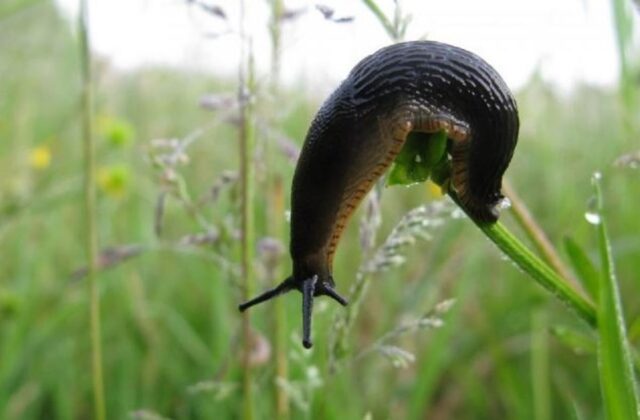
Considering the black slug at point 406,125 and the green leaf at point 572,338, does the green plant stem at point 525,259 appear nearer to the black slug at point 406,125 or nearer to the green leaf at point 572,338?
the black slug at point 406,125

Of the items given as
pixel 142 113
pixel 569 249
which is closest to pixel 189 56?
pixel 142 113

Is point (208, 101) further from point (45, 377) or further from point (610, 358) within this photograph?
point (45, 377)

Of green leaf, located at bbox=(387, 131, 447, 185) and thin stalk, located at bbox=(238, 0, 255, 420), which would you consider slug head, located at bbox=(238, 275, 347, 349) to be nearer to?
green leaf, located at bbox=(387, 131, 447, 185)

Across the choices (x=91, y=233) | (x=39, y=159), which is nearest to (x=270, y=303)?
(x=91, y=233)

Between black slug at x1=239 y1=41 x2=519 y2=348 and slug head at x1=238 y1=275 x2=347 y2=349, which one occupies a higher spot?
black slug at x1=239 y1=41 x2=519 y2=348

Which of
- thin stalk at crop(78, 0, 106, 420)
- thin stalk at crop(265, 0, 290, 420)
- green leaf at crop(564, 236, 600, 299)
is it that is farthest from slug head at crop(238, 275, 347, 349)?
thin stalk at crop(78, 0, 106, 420)
